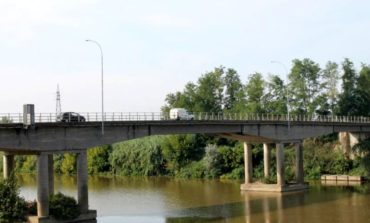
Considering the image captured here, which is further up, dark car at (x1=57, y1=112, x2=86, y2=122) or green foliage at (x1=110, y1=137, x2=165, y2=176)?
dark car at (x1=57, y1=112, x2=86, y2=122)

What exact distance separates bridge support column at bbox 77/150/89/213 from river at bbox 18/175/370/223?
193cm

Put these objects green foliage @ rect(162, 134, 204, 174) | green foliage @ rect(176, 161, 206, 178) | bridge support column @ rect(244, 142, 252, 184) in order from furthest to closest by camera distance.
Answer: green foliage @ rect(162, 134, 204, 174), green foliage @ rect(176, 161, 206, 178), bridge support column @ rect(244, 142, 252, 184)

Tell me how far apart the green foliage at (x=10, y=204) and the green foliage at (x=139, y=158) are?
5414 cm

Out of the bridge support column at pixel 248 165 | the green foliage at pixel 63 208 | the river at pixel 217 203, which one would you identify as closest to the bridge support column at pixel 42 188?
the green foliage at pixel 63 208

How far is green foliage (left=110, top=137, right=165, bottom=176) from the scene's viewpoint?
10081 cm

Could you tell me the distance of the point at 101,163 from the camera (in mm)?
108000

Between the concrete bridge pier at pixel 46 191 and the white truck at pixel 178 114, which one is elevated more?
the white truck at pixel 178 114

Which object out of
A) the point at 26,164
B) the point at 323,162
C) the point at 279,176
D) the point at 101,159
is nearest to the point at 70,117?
the point at 279,176

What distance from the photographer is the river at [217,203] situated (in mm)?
47719

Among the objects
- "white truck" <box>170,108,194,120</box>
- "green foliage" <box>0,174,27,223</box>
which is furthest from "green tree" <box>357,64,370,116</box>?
"green foliage" <box>0,174,27,223</box>

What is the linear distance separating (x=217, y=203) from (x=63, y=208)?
16.9m

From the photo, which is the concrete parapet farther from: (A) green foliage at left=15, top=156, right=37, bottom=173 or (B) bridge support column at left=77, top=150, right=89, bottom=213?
(A) green foliage at left=15, top=156, right=37, bottom=173

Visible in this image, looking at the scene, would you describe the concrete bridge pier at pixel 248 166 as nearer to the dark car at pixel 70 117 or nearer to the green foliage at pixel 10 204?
the dark car at pixel 70 117

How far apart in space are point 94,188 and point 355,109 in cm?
5125
